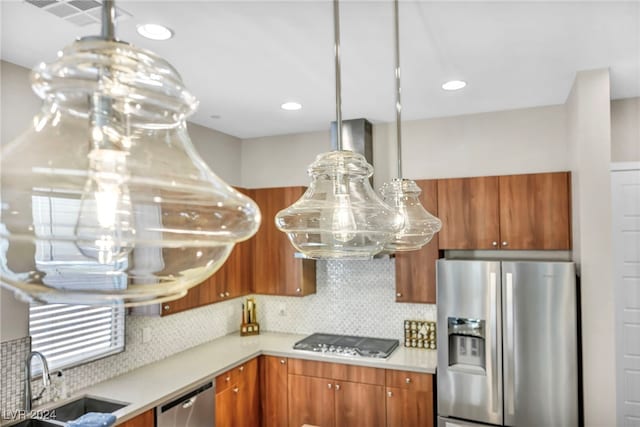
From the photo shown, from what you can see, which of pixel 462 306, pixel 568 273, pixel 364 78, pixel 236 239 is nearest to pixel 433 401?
pixel 462 306

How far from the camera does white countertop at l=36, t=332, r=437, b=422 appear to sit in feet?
8.50

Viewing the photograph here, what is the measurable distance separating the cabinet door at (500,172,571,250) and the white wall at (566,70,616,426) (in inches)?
13.7

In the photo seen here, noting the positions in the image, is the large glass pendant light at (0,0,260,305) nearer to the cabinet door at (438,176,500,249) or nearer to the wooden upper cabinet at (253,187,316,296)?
the cabinet door at (438,176,500,249)

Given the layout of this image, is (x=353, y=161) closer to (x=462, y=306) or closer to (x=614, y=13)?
(x=614, y=13)

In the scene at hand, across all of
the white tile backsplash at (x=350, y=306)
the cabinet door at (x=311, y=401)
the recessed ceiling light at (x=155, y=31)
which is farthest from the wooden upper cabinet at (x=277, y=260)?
the recessed ceiling light at (x=155, y=31)

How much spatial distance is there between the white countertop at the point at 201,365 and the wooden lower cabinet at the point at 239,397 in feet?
0.28

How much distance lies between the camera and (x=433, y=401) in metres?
3.03

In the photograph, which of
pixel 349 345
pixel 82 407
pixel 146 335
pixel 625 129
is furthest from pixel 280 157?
pixel 625 129

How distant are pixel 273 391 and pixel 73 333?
5.27 ft

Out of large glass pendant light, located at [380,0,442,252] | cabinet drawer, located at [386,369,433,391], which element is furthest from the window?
cabinet drawer, located at [386,369,433,391]

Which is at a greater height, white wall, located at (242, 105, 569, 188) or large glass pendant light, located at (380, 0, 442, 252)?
white wall, located at (242, 105, 569, 188)

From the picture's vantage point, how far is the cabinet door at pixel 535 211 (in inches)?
115

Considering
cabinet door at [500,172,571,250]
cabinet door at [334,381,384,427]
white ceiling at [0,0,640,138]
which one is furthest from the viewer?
cabinet door at [334,381,384,427]

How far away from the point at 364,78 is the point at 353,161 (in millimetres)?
1640
